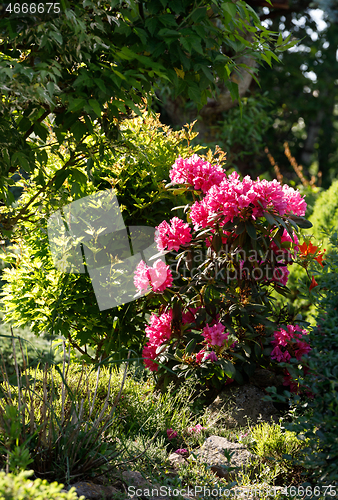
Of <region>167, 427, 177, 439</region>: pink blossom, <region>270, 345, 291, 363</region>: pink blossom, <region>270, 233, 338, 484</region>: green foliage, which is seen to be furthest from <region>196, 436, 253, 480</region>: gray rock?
<region>270, 345, 291, 363</region>: pink blossom

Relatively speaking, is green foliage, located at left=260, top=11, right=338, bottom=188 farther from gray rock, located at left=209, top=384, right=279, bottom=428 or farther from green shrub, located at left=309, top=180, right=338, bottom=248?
gray rock, located at left=209, top=384, right=279, bottom=428

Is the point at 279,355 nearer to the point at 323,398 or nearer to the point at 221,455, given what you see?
the point at 221,455

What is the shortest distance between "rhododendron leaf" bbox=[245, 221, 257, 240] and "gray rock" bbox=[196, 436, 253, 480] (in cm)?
112

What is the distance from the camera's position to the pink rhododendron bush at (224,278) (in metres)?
2.43

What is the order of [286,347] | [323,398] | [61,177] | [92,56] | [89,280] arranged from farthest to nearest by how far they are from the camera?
[89,280]
[286,347]
[61,177]
[92,56]
[323,398]

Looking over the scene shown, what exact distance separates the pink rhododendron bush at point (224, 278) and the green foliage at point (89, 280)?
35 centimetres

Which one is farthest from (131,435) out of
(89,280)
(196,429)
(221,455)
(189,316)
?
(89,280)

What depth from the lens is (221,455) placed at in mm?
2131

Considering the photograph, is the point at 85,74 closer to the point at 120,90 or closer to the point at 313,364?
the point at 120,90

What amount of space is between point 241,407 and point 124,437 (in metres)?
0.87

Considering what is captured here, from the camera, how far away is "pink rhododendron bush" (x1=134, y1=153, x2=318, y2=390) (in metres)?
2.43

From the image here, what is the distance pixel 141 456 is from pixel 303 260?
156 cm

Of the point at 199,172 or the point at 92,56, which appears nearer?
the point at 92,56

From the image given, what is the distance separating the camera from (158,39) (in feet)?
6.13
